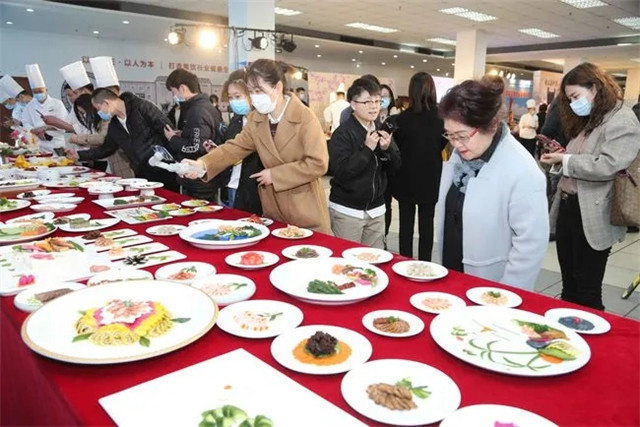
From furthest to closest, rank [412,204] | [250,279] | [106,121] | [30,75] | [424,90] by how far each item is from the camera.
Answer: [30,75] < [106,121] < [412,204] < [424,90] < [250,279]

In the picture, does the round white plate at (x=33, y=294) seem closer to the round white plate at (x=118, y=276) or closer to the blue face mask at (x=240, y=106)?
the round white plate at (x=118, y=276)

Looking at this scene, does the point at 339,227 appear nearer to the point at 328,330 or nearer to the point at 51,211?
the point at 51,211

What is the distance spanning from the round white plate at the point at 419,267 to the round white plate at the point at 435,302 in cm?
10

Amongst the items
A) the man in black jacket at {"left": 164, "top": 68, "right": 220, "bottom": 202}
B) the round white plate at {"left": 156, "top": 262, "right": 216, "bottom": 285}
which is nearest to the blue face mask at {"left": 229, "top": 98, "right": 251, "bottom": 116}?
the man in black jacket at {"left": 164, "top": 68, "right": 220, "bottom": 202}

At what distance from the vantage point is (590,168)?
196cm

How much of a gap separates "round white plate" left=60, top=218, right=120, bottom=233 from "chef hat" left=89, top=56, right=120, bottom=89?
2.02 m

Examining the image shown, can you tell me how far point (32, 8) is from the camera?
300 inches

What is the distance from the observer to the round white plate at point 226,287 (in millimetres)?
1114

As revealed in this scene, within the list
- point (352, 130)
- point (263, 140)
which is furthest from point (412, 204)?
point (263, 140)

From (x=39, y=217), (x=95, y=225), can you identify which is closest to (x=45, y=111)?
(x=39, y=217)

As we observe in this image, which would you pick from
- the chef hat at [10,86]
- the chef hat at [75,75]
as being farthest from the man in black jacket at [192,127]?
the chef hat at [10,86]

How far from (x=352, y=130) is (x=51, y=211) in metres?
1.46

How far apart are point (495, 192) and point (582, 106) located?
889 millimetres

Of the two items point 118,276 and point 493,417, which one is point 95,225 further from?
point 493,417
